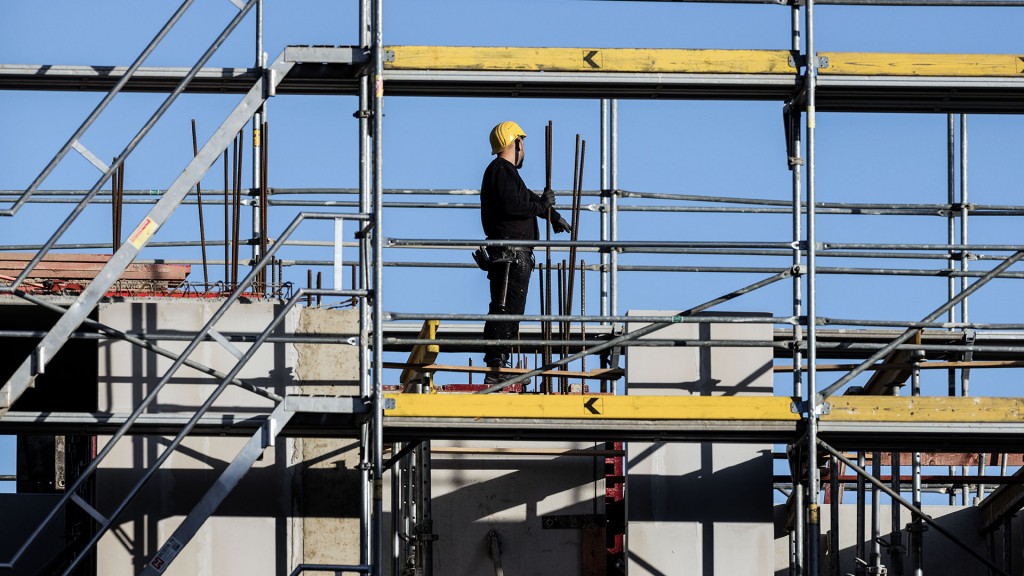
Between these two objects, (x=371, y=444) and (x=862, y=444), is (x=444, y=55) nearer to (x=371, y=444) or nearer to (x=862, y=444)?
(x=371, y=444)

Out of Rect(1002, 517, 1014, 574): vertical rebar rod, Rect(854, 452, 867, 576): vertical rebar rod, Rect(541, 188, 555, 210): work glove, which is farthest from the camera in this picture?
Rect(1002, 517, 1014, 574): vertical rebar rod

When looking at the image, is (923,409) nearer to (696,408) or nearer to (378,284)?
(696,408)

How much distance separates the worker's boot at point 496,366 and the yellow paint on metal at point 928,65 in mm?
3059

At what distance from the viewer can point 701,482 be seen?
12.7 metres

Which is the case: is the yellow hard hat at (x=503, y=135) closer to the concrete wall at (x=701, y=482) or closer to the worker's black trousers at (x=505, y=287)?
the worker's black trousers at (x=505, y=287)

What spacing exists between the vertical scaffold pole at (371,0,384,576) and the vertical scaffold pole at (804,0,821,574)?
108 inches

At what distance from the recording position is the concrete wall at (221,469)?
40.0ft

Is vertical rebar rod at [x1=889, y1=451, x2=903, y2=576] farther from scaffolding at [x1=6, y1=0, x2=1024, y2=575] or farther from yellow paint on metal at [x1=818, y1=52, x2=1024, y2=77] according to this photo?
yellow paint on metal at [x1=818, y1=52, x2=1024, y2=77]

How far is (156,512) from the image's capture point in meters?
12.2

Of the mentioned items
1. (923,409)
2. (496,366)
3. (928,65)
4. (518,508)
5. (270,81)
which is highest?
(928,65)

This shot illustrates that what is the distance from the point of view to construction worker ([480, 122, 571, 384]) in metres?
12.6

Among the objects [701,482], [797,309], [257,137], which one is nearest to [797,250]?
[797,309]

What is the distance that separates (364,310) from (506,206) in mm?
1720

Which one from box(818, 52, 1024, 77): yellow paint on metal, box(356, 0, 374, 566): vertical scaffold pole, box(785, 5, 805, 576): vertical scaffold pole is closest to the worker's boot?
box(356, 0, 374, 566): vertical scaffold pole
